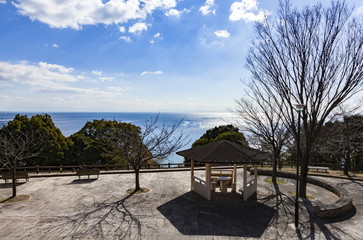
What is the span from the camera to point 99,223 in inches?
342

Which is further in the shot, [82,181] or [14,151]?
[82,181]

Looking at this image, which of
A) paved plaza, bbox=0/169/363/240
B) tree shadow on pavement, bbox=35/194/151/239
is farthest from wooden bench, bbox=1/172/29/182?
tree shadow on pavement, bbox=35/194/151/239

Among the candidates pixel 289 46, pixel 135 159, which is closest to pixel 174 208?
pixel 135 159

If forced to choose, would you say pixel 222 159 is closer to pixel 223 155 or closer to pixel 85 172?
pixel 223 155

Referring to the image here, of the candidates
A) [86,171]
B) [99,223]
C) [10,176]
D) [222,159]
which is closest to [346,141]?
[222,159]

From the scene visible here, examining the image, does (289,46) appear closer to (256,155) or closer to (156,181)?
(256,155)

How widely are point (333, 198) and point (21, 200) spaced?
52.8 feet

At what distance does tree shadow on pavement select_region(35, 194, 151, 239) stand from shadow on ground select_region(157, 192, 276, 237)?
151cm

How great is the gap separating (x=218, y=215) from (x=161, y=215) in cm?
240

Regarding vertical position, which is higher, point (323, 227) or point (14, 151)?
point (14, 151)

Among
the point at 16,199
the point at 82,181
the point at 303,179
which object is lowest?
the point at 82,181

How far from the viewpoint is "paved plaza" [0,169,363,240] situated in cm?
786

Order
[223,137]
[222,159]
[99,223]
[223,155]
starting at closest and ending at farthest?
[99,223] → [222,159] → [223,155] → [223,137]

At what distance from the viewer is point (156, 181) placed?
50.1ft
